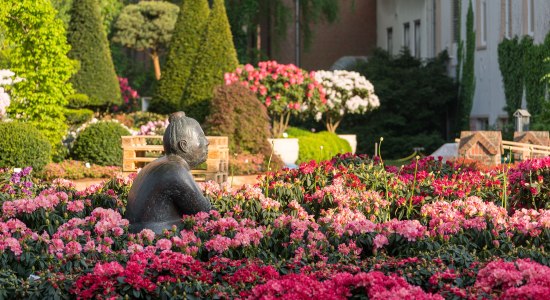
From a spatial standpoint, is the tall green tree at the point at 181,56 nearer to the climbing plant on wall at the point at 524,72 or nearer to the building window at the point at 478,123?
the climbing plant on wall at the point at 524,72

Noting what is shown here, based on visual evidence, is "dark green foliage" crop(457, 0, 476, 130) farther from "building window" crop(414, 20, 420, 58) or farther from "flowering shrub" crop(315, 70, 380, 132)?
"building window" crop(414, 20, 420, 58)

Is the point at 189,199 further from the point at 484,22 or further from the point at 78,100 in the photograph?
the point at 484,22

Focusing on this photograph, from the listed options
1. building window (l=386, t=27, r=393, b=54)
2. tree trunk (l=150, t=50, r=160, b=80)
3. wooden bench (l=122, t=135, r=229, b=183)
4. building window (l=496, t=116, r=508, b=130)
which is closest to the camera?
wooden bench (l=122, t=135, r=229, b=183)

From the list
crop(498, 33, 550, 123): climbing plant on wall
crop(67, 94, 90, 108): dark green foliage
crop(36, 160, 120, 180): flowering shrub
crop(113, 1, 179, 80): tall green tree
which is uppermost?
crop(113, 1, 179, 80): tall green tree

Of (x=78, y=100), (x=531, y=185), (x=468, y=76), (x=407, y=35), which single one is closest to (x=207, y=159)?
(x=531, y=185)

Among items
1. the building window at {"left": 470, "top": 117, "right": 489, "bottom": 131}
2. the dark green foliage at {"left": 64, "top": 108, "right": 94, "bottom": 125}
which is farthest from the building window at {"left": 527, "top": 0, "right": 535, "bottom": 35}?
the dark green foliage at {"left": 64, "top": 108, "right": 94, "bottom": 125}

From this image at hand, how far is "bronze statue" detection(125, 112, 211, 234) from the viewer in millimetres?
7973

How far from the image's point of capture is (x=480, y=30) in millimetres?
28219

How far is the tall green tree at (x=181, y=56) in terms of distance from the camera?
26.1 m

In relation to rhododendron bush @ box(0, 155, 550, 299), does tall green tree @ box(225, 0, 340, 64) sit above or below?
above

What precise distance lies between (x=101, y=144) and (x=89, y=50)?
636 cm

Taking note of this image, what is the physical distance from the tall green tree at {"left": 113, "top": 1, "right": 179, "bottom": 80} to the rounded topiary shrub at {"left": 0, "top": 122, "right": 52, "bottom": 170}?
65.1ft

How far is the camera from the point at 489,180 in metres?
10.9

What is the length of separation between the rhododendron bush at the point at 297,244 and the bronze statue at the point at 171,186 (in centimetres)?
15
